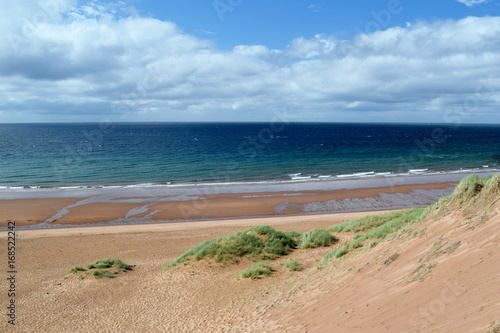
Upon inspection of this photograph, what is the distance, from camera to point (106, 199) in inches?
1407

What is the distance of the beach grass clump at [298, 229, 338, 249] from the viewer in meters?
16.8

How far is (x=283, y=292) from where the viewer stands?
38.6ft

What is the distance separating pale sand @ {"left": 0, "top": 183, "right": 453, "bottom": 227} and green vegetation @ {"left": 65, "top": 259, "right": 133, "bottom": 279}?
476 inches

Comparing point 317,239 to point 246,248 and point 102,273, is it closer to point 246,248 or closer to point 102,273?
point 246,248

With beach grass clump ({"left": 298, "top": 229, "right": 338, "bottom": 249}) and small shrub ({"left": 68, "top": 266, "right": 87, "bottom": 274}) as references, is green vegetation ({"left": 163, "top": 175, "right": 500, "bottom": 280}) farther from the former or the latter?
small shrub ({"left": 68, "top": 266, "right": 87, "bottom": 274})

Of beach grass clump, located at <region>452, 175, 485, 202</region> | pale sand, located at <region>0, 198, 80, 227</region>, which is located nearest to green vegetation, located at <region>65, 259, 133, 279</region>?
beach grass clump, located at <region>452, 175, 485, 202</region>

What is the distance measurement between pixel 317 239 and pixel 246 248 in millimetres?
3276

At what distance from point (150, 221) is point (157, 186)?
13.9 m

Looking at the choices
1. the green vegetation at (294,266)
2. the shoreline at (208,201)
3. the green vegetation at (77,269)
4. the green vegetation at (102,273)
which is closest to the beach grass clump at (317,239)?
the green vegetation at (294,266)

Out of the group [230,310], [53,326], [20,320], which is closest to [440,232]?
[230,310]

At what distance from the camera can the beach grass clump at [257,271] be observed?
46.0 feet

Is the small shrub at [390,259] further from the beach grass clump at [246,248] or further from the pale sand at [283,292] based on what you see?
the beach grass clump at [246,248]

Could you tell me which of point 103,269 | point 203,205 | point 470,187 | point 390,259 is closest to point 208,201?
point 203,205

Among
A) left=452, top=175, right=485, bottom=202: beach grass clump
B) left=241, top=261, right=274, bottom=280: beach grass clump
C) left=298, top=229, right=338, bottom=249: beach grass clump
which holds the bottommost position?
left=241, top=261, right=274, bottom=280: beach grass clump
